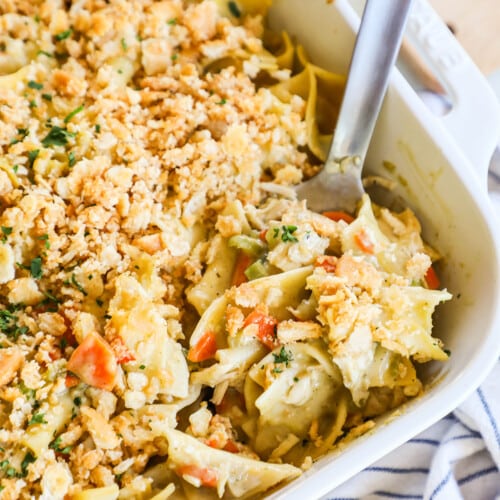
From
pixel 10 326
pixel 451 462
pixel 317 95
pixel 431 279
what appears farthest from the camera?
pixel 317 95

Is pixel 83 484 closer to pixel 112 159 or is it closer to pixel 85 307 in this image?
pixel 85 307

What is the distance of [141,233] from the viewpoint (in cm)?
233

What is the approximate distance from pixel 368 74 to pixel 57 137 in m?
0.99

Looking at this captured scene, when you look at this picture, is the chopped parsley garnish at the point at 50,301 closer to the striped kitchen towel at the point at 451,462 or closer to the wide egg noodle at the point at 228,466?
the wide egg noodle at the point at 228,466

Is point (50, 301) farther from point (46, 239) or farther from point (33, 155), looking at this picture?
point (33, 155)

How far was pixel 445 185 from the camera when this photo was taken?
238 cm

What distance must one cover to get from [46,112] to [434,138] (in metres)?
1.25

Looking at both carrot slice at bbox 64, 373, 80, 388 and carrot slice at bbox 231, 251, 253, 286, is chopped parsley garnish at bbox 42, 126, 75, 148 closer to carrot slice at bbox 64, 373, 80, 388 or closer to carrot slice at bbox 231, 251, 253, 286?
carrot slice at bbox 231, 251, 253, 286

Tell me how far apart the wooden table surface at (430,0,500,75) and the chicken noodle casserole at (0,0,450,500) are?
102 centimetres

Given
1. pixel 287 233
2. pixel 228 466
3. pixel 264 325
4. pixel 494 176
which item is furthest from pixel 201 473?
pixel 494 176

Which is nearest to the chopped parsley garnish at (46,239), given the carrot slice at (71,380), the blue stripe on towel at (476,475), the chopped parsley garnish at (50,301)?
the chopped parsley garnish at (50,301)

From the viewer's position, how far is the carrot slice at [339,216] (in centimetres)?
253

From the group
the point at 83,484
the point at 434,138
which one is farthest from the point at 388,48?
the point at 83,484

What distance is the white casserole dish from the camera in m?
2.04
